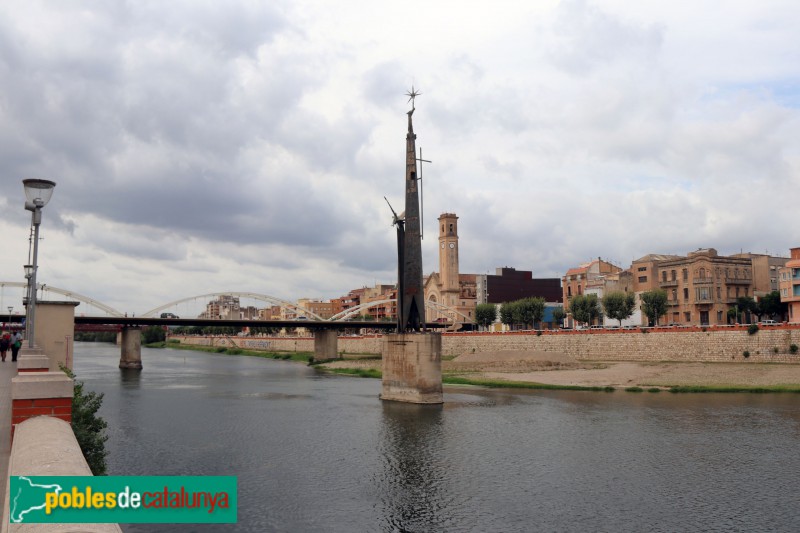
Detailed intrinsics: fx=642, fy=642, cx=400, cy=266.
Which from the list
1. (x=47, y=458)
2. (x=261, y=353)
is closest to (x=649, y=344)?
(x=47, y=458)

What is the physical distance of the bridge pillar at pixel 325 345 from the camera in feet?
386

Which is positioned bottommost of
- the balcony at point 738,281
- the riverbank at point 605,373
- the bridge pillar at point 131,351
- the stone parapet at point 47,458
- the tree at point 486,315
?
the riverbank at point 605,373

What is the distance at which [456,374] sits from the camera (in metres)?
79.1

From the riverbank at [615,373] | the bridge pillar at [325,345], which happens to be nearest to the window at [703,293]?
the riverbank at [615,373]

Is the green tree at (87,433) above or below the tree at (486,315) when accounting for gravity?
below

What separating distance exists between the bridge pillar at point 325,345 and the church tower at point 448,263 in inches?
1573

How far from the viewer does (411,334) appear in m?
50.4

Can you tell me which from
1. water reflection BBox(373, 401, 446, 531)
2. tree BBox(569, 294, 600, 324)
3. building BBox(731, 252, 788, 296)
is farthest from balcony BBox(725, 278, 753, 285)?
water reflection BBox(373, 401, 446, 531)

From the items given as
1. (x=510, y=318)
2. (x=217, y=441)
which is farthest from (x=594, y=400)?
(x=510, y=318)

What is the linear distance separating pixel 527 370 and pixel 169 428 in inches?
1960

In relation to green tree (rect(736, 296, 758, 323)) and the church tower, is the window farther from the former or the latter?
the church tower

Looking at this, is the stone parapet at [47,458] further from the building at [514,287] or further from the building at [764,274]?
the building at [514,287]

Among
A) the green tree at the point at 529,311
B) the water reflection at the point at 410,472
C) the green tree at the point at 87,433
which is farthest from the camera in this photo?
the green tree at the point at 529,311

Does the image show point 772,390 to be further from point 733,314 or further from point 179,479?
point 179,479
